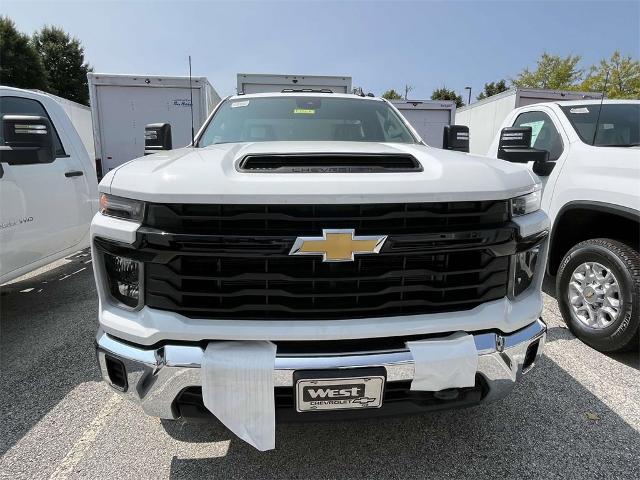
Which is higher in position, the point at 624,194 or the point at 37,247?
the point at 624,194

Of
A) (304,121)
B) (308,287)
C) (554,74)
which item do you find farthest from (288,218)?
(554,74)

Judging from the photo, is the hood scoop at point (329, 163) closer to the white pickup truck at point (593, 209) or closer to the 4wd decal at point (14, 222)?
the white pickup truck at point (593, 209)

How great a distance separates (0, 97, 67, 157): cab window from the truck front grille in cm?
292

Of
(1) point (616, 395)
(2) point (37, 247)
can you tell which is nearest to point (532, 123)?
(1) point (616, 395)

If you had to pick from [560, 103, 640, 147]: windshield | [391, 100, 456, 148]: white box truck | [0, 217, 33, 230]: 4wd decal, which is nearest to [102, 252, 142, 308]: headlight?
[0, 217, 33, 230]: 4wd decal

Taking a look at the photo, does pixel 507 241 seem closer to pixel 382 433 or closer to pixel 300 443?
pixel 382 433

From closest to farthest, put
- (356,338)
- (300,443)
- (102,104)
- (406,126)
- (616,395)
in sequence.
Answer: (356,338) < (300,443) < (616,395) < (406,126) < (102,104)

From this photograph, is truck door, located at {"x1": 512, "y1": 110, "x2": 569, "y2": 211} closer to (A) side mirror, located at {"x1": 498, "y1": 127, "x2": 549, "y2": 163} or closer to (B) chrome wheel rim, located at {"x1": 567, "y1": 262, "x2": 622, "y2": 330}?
(A) side mirror, located at {"x1": 498, "y1": 127, "x2": 549, "y2": 163}

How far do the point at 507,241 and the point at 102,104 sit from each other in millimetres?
8507

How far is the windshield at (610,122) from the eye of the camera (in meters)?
4.02

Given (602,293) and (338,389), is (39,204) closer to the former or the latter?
(338,389)

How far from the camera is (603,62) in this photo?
66.8 feet

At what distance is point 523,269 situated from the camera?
6.38ft

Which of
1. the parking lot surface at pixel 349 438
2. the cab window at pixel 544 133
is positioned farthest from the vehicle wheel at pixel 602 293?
the cab window at pixel 544 133
